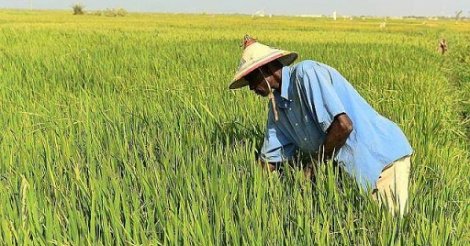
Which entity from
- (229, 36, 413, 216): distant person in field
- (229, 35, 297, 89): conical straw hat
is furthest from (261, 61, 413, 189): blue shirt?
(229, 35, 297, 89): conical straw hat

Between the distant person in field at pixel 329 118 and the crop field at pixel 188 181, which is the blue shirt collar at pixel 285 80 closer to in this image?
the distant person in field at pixel 329 118

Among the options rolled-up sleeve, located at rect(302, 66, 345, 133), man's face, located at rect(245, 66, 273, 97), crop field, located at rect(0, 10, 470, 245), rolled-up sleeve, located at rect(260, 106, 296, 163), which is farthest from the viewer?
rolled-up sleeve, located at rect(260, 106, 296, 163)

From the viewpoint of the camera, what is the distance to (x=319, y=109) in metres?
1.82

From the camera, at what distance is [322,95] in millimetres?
1806

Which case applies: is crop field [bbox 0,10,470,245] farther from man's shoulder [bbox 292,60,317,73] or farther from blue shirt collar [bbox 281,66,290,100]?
man's shoulder [bbox 292,60,317,73]

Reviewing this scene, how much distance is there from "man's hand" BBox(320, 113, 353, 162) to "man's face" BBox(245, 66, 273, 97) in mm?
301

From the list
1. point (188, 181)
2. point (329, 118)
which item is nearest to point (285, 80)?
point (329, 118)

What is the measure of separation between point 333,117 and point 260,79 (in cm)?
33

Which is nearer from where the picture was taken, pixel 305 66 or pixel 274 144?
pixel 305 66

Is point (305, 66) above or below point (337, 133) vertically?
above

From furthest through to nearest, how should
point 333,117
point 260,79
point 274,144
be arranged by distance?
1. point 274,144
2. point 260,79
3. point 333,117

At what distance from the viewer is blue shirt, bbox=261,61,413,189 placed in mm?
1814

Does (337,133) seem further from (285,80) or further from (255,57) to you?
(255,57)

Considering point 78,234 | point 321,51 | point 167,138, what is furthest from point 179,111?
point 321,51
